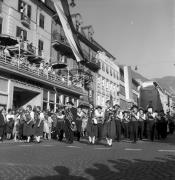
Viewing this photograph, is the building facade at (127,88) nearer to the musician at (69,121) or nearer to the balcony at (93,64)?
the balcony at (93,64)

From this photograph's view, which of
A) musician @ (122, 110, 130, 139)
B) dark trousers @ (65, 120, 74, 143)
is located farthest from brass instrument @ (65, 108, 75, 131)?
musician @ (122, 110, 130, 139)

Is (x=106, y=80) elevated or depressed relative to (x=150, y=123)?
elevated

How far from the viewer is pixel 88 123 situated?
46.6 ft

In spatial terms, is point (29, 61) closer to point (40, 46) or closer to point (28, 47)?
point (28, 47)

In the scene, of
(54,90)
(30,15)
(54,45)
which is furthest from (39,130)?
(54,45)

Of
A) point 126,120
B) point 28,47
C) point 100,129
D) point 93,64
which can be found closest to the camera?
point 100,129

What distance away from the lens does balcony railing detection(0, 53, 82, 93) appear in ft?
75.5

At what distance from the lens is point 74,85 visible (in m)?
35.0

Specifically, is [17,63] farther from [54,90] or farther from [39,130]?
[39,130]

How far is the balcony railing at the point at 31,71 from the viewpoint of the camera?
906 inches

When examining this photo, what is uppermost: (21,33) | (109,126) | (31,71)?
(21,33)

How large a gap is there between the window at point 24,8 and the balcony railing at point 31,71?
6495mm

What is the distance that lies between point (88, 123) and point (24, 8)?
19595 millimetres

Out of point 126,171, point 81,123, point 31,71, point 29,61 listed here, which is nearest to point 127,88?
point 31,71
